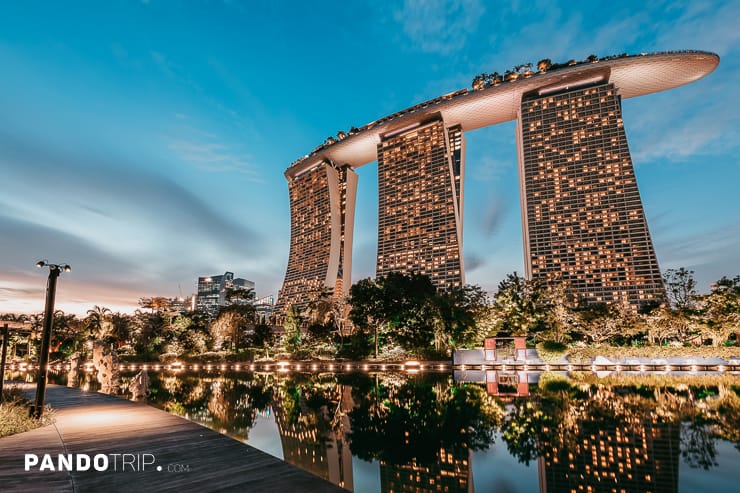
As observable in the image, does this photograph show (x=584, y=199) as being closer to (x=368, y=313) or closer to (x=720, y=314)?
(x=720, y=314)

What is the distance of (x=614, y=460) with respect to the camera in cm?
950

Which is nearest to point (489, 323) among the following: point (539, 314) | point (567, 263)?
point (539, 314)

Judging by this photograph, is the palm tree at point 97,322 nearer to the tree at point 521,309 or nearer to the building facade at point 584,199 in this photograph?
the tree at point 521,309

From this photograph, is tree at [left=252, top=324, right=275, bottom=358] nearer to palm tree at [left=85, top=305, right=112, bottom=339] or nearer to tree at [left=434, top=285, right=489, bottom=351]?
palm tree at [left=85, top=305, right=112, bottom=339]

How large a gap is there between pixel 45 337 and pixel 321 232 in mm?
122095

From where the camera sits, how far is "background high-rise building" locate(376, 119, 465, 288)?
4082 inches

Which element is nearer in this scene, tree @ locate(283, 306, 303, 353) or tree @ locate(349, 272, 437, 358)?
tree @ locate(349, 272, 437, 358)


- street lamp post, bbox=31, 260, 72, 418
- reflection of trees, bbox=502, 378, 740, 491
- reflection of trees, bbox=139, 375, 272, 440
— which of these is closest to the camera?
reflection of trees, bbox=502, 378, 740, 491

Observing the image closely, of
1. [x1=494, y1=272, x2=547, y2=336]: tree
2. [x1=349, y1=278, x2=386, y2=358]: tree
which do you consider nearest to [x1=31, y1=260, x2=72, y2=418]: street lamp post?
[x1=349, y1=278, x2=386, y2=358]: tree

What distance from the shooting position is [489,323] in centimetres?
4447

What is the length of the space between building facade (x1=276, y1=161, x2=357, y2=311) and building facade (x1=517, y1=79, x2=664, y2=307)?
192 ft

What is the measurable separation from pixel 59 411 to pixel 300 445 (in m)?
7.37

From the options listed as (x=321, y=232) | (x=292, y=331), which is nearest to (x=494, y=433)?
(x=292, y=331)

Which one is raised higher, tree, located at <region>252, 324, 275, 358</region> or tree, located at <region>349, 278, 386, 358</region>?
tree, located at <region>349, 278, 386, 358</region>
